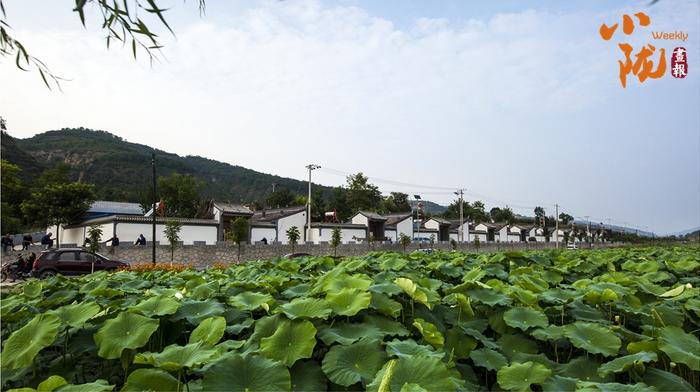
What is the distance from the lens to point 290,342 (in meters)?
1.50

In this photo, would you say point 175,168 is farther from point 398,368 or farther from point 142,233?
point 398,368

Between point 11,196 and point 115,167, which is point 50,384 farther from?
point 115,167

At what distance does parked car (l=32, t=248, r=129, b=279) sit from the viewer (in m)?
14.7

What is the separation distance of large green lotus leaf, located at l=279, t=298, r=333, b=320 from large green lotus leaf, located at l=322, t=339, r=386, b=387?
0.16m

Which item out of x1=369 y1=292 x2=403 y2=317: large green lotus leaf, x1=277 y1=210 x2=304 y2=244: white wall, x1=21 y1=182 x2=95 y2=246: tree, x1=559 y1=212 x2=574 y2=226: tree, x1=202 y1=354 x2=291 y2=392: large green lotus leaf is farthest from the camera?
x1=559 y1=212 x2=574 y2=226: tree

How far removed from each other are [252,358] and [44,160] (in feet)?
295

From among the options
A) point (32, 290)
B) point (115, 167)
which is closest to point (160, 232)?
point (32, 290)

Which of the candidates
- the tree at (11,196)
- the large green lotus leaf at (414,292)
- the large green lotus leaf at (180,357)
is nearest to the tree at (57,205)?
the tree at (11,196)

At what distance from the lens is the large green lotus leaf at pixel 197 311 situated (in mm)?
1801

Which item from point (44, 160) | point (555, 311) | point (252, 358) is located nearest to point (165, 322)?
point (252, 358)

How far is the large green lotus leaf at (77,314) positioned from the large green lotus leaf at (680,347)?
218 centimetres

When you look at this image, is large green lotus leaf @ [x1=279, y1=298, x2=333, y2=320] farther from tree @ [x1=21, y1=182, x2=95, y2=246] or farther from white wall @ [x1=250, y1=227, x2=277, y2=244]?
white wall @ [x1=250, y1=227, x2=277, y2=244]

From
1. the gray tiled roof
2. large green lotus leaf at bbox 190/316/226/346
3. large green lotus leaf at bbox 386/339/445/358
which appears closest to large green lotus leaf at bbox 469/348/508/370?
large green lotus leaf at bbox 386/339/445/358

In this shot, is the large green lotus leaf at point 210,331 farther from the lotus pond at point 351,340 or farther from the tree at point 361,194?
the tree at point 361,194
